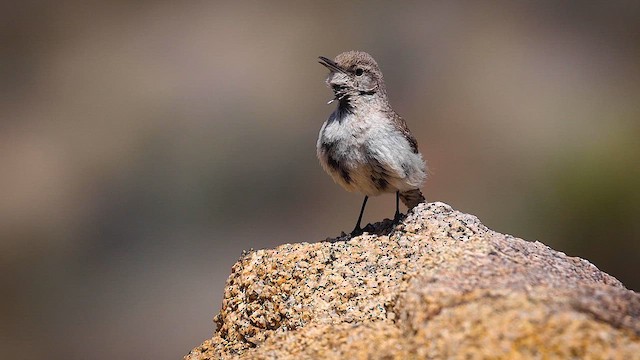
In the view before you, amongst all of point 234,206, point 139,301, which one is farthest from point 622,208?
point 139,301

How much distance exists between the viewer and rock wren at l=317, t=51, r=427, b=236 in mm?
5555

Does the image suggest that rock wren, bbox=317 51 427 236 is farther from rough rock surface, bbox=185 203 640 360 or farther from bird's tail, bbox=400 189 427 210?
rough rock surface, bbox=185 203 640 360

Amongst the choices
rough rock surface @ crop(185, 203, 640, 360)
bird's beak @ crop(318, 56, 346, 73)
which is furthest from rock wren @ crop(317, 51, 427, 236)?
rough rock surface @ crop(185, 203, 640, 360)

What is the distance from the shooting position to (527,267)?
3408 mm

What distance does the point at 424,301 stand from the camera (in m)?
3.06

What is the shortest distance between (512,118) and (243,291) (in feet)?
39.9

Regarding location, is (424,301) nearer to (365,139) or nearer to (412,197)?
(365,139)

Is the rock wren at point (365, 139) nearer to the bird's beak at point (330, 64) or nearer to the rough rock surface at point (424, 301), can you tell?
the bird's beak at point (330, 64)

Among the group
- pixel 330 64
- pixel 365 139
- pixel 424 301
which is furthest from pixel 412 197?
pixel 424 301

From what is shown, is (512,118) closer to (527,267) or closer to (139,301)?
(139,301)

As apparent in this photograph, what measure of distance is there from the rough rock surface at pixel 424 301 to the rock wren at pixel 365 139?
813 millimetres

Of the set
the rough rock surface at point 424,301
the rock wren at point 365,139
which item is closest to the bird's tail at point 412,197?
the rock wren at point 365,139

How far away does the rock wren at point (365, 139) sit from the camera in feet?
18.2

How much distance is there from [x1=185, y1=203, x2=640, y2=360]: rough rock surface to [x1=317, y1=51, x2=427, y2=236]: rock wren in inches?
32.0
